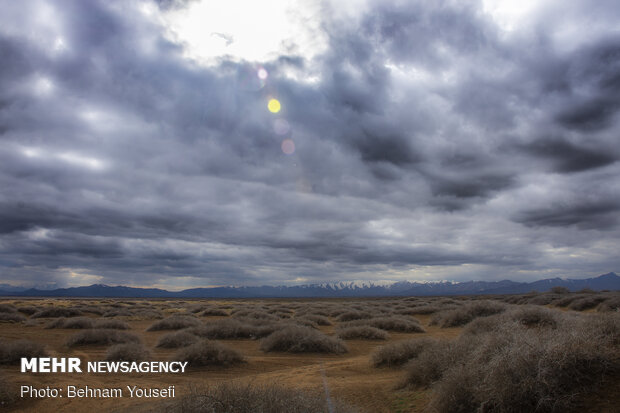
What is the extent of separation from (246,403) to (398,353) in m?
8.15

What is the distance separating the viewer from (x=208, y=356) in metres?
12.9

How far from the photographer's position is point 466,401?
20.4 ft

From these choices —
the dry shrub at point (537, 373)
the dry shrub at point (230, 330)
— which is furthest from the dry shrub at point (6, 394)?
the dry shrub at point (230, 330)

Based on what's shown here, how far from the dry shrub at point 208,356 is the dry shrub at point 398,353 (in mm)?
5296

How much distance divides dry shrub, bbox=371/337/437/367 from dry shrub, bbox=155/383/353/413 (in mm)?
6914

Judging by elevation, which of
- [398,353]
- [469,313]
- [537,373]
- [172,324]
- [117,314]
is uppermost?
[537,373]

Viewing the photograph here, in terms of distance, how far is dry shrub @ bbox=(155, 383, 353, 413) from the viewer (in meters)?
5.04

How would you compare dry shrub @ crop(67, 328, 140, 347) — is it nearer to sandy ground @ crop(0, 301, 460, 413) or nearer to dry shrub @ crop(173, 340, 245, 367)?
sandy ground @ crop(0, 301, 460, 413)

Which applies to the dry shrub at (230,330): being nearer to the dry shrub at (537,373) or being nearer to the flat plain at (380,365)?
the flat plain at (380,365)

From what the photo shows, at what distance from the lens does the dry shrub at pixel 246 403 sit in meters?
5.04

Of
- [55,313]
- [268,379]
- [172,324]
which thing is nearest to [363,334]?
[268,379]

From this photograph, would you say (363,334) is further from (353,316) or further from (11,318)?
(11,318)

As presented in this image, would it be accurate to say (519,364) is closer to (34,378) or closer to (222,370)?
(222,370)

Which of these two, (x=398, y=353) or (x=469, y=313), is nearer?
(x=398, y=353)
